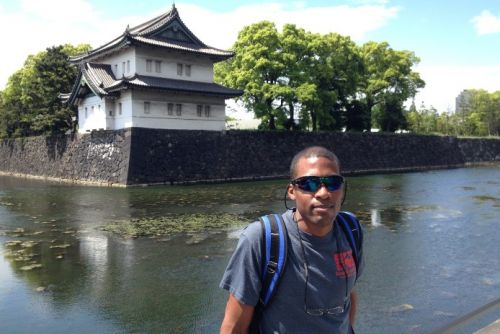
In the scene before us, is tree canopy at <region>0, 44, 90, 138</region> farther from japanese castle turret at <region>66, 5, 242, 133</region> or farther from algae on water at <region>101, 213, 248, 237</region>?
algae on water at <region>101, 213, 248, 237</region>

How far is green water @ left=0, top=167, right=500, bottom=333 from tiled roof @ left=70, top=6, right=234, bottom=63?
12.7 metres

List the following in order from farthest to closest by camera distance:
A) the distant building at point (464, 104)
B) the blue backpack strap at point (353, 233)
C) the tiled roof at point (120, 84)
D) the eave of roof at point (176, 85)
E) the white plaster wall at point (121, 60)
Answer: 1. the distant building at point (464, 104)
2. the white plaster wall at point (121, 60)
3. the tiled roof at point (120, 84)
4. the eave of roof at point (176, 85)
5. the blue backpack strap at point (353, 233)

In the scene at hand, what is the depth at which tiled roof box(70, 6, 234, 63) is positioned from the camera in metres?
24.7

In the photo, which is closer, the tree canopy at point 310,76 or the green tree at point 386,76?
the tree canopy at point 310,76

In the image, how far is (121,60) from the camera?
2634 cm

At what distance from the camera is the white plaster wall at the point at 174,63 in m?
25.3

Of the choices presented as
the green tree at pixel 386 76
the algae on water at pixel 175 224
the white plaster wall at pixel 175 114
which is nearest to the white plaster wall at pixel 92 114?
the white plaster wall at pixel 175 114

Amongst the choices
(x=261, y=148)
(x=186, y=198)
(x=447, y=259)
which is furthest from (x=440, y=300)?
(x=261, y=148)

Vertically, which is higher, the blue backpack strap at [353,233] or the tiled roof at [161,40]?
the tiled roof at [161,40]

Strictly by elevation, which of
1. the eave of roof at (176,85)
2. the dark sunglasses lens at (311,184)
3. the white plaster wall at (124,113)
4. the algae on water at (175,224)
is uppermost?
the eave of roof at (176,85)

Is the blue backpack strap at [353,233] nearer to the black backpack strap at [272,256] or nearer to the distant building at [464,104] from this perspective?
the black backpack strap at [272,256]

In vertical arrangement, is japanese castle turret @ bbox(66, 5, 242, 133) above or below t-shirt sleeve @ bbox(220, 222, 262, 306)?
above

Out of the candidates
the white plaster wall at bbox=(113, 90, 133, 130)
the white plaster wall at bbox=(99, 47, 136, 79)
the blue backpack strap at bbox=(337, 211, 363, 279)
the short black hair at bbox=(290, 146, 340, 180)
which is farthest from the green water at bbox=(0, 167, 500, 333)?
the white plaster wall at bbox=(99, 47, 136, 79)

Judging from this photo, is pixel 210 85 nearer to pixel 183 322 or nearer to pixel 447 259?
pixel 447 259
